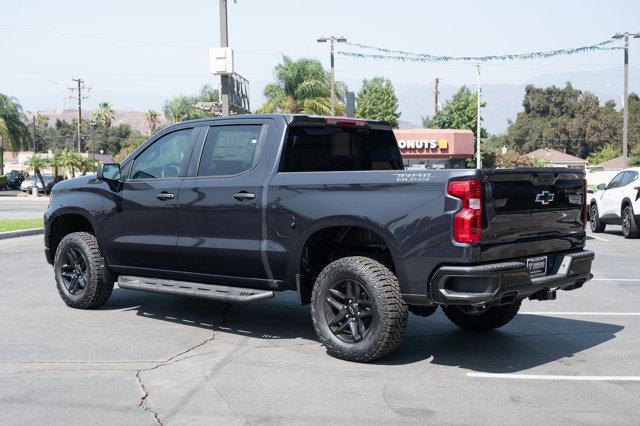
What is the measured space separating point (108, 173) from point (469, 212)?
4216mm

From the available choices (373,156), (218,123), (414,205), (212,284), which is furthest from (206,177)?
(414,205)

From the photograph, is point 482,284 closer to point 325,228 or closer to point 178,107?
point 325,228

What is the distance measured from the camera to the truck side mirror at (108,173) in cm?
830

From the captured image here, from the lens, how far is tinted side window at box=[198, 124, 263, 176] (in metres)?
7.27

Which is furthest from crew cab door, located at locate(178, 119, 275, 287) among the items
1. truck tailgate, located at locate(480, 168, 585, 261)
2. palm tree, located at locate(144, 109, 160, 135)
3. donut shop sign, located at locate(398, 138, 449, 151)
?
palm tree, located at locate(144, 109, 160, 135)

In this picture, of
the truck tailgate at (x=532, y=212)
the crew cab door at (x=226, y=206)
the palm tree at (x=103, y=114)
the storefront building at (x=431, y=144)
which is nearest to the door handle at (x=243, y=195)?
the crew cab door at (x=226, y=206)

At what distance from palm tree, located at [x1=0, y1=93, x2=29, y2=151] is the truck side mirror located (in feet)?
219

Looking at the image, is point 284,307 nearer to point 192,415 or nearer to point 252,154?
point 252,154

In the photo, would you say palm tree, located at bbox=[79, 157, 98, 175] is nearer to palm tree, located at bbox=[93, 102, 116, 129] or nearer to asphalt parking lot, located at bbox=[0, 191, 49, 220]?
asphalt parking lot, located at bbox=[0, 191, 49, 220]

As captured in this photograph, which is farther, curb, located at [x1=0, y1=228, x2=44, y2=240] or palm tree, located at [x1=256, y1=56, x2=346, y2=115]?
palm tree, located at [x1=256, y1=56, x2=346, y2=115]

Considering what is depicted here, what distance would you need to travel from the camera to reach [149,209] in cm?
792

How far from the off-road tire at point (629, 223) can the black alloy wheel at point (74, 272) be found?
1319 cm

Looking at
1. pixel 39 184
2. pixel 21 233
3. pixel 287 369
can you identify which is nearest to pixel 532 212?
pixel 287 369

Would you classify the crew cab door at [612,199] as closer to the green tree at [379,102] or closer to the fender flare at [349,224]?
the fender flare at [349,224]
